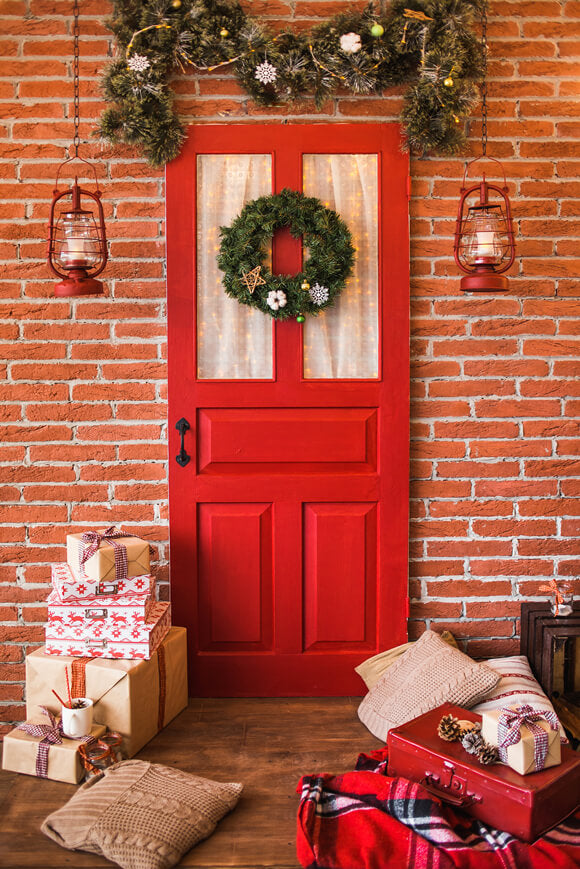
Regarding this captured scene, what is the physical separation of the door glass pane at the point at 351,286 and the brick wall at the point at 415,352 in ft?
0.53

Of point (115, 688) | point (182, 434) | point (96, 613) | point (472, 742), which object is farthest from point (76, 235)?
point (472, 742)

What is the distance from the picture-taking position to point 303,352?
3096 millimetres

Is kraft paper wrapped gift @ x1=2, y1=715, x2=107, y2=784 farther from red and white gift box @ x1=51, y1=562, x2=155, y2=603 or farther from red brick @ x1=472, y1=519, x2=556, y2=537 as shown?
red brick @ x1=472, y1=519, x2=556, y2=537

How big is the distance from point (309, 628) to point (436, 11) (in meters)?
2.32

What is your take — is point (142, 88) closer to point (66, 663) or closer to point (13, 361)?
point (13, 361)

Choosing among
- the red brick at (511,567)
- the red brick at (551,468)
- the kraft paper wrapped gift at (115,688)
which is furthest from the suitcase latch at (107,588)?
the red brick at (551,468)

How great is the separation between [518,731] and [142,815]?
1011 millimetres

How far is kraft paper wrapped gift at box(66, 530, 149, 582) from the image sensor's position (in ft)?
8.76

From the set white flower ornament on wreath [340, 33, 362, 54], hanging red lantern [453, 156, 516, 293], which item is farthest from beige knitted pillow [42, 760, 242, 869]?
white flower ornament on wreath [340, 33, 362, 54]

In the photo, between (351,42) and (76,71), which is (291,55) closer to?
(351,42)

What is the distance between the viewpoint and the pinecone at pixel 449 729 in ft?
7.71

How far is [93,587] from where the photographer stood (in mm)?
2678

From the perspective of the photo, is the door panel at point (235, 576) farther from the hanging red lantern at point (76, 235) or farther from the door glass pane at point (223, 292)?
the hanging red lantern at point (76, 235)

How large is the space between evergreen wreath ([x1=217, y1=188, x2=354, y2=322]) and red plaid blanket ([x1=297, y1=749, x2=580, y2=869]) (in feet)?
5.26
